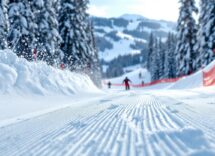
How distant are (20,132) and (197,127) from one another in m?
3.08

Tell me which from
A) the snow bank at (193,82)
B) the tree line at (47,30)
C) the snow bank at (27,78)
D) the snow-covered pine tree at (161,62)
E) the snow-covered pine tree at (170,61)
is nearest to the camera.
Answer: the snow bank at (27,78)

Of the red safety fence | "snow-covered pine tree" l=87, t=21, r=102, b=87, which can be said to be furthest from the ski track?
"snow-covered pine tree" l=87, t=21, r=102, b=87

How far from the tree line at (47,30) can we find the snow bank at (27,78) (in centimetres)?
773

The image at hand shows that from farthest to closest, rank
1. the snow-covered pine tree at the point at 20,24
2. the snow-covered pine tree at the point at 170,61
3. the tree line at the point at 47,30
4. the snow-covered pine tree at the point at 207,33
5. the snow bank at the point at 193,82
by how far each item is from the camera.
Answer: the snow-covered pine tree at the point at 170,61, the snow-covered pine tree at the point at 207,33, the snow bank at the point at 193,82, the snow-covered pine tree at the point at 20,24, the tree line at the point at 47,30

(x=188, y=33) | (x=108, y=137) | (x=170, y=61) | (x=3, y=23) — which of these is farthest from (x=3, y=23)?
(x=170, y=61)

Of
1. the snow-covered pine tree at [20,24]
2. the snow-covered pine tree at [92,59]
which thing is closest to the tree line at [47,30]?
the snow-covered pine tree at [20,24]

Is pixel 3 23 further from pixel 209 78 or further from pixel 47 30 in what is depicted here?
pixel 209 78

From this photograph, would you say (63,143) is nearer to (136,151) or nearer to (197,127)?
(136,151)

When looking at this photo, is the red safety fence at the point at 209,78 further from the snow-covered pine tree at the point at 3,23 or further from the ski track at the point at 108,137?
the ski track at the point at 108,137

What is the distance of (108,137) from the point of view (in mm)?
5551

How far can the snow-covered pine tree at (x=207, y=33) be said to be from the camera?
37969mm

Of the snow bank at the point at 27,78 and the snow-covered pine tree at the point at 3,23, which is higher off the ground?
the snow-covered pine tree at the point at 3,23

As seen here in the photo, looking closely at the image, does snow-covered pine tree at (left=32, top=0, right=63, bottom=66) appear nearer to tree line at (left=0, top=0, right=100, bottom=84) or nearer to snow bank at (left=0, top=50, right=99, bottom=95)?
tree line at (left=0, top=0, right=100, bottom=84)

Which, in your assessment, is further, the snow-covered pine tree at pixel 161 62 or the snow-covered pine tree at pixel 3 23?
the snow-covered pine tree at pixel 161 62
